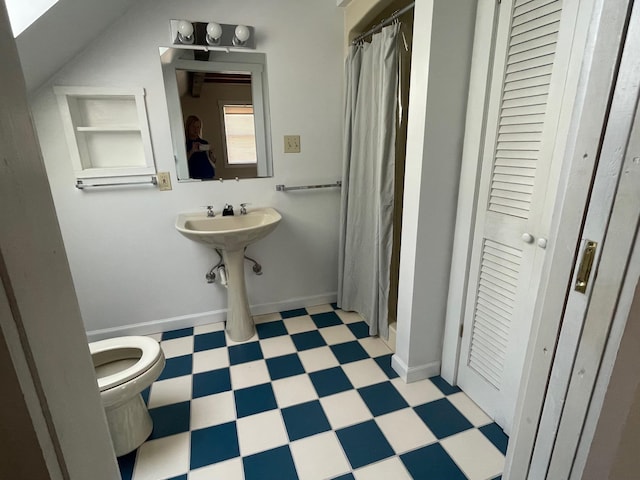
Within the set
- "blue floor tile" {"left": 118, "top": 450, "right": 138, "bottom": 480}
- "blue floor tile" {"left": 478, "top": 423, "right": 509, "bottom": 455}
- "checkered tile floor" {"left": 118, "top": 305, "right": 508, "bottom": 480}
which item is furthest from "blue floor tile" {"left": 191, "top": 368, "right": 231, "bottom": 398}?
"blue floor tile" {"left": 478, "top": 423, "right": 509, "bottom": 455}

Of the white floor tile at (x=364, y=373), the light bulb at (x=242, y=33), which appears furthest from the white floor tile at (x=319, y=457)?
the light bulb at (x=242, y=33)

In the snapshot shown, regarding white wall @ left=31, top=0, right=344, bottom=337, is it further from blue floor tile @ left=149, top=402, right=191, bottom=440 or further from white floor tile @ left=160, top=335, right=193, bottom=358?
blue floor tile @ left=149, top=402, right=191, bottom=440

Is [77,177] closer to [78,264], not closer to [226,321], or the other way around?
[78,264]

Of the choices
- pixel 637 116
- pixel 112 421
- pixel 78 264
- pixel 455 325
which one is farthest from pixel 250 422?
pixel 637 116

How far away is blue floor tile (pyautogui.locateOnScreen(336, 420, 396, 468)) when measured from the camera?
127 cm

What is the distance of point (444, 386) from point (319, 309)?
3.41 ft

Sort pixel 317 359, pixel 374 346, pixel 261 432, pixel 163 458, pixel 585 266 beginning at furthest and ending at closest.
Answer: pixel 374 346 < pixel 317 359 < pixel 261 432 < pixel 163 458 < pixel 585 266

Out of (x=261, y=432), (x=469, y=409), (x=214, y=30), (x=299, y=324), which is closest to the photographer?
(x=261, y=432)

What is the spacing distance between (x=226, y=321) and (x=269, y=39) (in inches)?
70.6

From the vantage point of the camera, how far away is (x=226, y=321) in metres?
2.21

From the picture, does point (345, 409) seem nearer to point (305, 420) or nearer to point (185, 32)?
point (305, 420)

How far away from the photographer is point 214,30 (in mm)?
1734

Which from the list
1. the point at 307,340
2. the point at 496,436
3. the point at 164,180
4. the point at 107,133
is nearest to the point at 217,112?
the point at 164,180

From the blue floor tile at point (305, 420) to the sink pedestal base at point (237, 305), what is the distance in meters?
0.67
